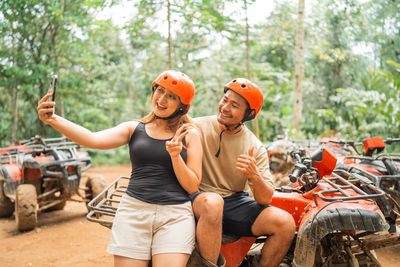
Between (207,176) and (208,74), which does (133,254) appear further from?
(208,74)

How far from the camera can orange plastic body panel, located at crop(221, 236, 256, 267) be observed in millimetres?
2539

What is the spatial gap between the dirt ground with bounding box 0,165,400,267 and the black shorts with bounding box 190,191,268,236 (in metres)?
2.40

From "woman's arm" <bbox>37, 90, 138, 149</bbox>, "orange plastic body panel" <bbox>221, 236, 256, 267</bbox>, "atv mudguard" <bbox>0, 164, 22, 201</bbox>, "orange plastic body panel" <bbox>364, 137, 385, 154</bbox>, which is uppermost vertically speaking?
"woman's arm" <bbox>37, 90, 138, 149</bbox>

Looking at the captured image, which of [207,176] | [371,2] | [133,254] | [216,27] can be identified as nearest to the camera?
[133,254]

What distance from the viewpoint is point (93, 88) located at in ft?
37.6

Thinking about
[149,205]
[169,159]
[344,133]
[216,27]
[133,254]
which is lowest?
[344,133]

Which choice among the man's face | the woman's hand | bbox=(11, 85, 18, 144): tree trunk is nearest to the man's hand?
the man's face

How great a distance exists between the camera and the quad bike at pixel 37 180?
5.24 m

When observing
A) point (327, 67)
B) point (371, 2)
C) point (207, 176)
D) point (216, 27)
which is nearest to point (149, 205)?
point (207, 176)

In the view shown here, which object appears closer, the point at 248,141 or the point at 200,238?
the point at 200,238

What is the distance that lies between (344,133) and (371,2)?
636 cm

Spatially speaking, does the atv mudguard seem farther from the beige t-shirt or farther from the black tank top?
the beige t-shirt

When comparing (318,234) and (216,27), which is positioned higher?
(216,27)

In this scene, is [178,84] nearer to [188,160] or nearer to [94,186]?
[188,160]
